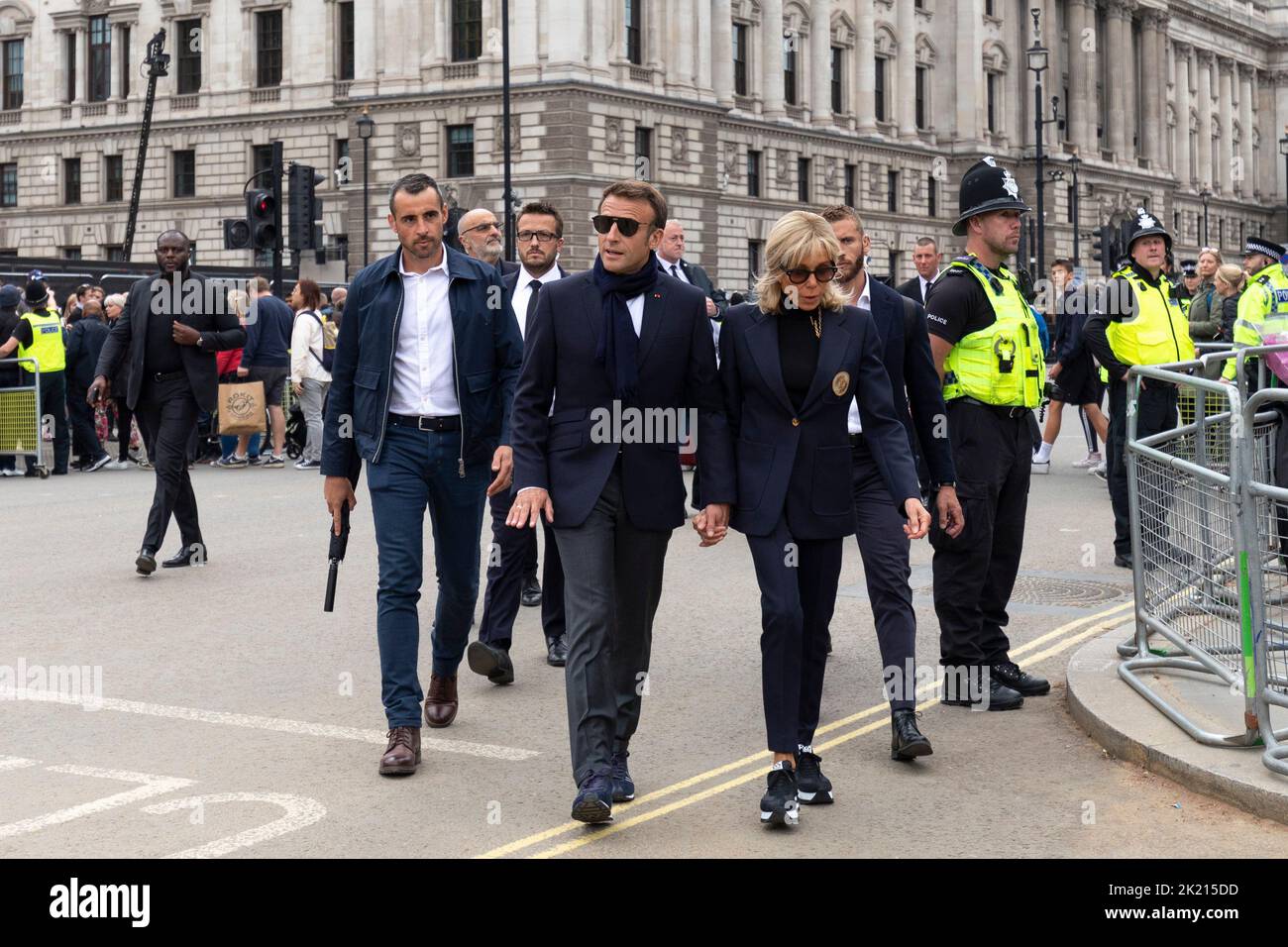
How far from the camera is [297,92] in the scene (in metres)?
57.9

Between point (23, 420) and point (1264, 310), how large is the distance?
14086 millimetres

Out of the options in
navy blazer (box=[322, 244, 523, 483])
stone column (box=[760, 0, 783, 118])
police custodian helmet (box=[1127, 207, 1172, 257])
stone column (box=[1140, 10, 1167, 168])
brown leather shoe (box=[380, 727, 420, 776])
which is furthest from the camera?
stone column (box=[1140, 10, 1167, 168])

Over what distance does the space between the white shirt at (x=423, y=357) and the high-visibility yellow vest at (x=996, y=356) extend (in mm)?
2143

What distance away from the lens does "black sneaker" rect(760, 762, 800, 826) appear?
5504 millimetres

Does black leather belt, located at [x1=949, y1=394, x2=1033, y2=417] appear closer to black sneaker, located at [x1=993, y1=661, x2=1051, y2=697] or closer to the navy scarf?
black sneaker, located at [x1=993, y1=661, x2=1051, y2=697]

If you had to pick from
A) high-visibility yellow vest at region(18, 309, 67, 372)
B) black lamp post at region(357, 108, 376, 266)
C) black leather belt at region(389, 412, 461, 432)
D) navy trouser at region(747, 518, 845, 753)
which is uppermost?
black lamp post at region(357, 108, 376, 266)

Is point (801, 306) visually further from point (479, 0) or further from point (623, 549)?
point (479, 0)

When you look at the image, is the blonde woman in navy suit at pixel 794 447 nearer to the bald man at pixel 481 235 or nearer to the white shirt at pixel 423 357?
the white shirt at pixel 423 357

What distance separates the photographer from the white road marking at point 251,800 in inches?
208

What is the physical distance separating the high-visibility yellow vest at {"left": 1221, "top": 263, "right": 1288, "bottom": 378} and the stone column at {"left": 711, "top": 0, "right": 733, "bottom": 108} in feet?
157

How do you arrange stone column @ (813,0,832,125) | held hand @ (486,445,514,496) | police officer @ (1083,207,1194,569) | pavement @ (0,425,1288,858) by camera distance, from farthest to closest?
stone column @ (813,0,832,125) → police officer @ (1083,207,1194,569) → held hand @ (486,445,514,496) → pavement @ (0,425,1288,858)

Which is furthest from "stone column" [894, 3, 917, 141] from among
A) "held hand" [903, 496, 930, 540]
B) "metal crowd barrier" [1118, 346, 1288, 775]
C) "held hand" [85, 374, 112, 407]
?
"held hand" [903, 496, 930, 540]

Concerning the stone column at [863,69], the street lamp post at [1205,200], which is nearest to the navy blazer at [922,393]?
the stone column at [863,69]

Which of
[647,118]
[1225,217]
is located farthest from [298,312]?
[1225,217]
